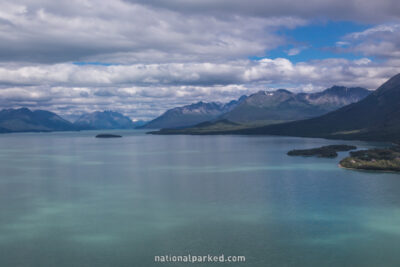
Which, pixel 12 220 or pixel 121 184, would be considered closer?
pixel 12 220

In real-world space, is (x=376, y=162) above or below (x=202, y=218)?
above

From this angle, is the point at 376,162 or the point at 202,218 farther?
the point at 376,162

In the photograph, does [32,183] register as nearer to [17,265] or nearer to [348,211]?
[17,265]

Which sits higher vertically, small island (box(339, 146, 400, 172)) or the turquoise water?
small island (box(339, 146, 400, 172))

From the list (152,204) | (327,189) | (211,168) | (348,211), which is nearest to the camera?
(348,211)

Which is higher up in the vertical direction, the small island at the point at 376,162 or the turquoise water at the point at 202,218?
the small island at the point at 376,162

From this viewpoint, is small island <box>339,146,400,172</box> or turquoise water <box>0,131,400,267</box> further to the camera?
small island <box>339,146,400,172</box>

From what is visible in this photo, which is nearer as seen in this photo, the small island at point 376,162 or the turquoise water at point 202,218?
the turquoise water at point 202,218

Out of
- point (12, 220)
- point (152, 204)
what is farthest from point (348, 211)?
point (12, 220)
